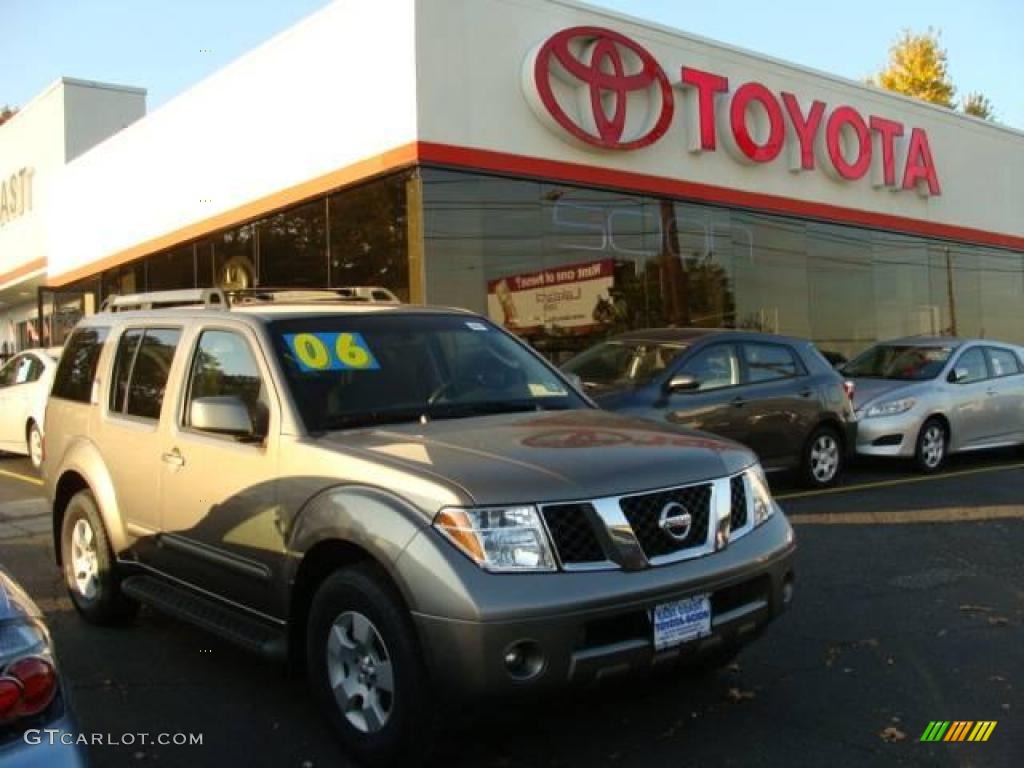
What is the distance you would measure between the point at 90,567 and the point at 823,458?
7.07 m

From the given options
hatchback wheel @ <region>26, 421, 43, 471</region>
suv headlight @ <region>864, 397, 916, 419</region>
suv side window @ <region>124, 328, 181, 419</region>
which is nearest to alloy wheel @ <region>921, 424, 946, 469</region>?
suv headlight @ <region>864, 397, 916, 419</region>

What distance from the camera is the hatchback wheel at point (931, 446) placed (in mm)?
11312

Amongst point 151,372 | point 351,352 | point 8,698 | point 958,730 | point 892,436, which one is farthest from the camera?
point 892,436

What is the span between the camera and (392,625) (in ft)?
11.3

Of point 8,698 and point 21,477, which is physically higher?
point 21,477

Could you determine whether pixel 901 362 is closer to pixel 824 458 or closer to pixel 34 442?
pixel 824 458

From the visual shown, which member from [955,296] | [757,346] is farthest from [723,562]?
[955,296]

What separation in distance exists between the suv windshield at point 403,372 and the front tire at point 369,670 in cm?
81

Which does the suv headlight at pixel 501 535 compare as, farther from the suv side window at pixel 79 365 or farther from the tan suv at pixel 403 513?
the suv side window at pixel 79 365

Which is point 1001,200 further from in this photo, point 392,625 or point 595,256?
point 392,625

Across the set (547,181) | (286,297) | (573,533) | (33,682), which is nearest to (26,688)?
(33,682)

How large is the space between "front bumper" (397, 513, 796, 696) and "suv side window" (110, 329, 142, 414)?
9.48 feet

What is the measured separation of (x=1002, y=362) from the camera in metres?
12.6

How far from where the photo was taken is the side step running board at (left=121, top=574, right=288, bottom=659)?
4082mm
